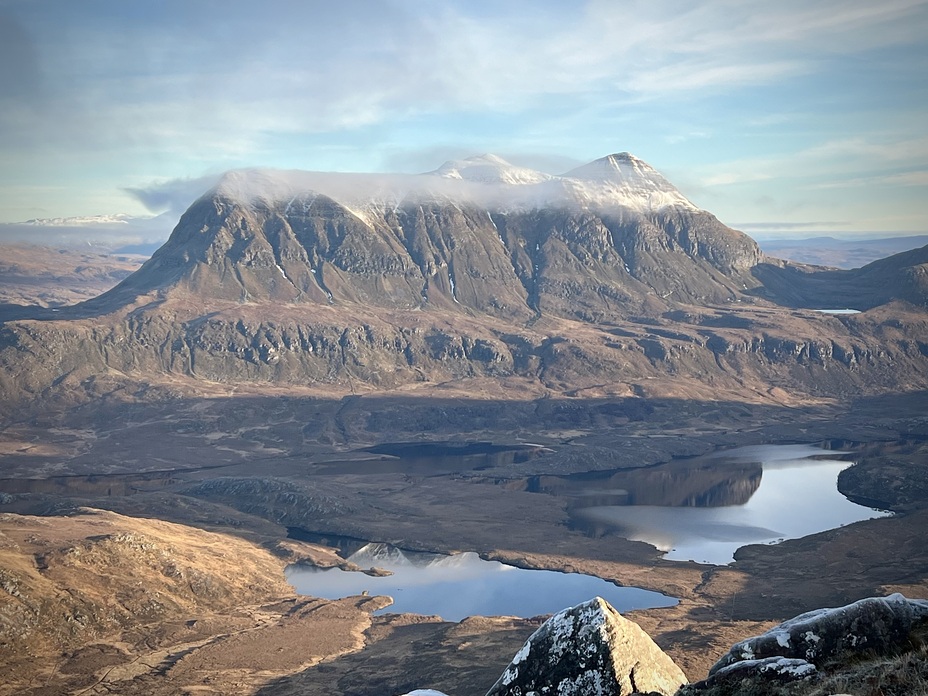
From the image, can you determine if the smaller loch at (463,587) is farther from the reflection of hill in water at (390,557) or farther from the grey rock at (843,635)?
the grey rock at (843,635)

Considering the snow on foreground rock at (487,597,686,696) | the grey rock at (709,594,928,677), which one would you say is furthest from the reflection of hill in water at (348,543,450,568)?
the grey rock at (709,594,928,677)

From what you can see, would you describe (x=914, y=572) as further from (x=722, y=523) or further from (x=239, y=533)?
(x=239, y=533)

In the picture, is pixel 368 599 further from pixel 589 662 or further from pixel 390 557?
pixel 589 662

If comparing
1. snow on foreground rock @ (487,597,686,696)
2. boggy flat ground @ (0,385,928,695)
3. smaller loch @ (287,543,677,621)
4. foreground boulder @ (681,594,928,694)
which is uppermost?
foreground boulder @ (681,594,928,694)

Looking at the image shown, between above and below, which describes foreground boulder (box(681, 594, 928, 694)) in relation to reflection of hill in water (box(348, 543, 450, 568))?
above

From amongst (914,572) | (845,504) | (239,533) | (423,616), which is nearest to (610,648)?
(423,616)

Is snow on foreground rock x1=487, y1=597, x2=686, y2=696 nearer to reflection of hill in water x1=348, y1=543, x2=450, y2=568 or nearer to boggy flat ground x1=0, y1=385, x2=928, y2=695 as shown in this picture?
boggy flat ground x1=0, y1=385, x2=928, y2=695

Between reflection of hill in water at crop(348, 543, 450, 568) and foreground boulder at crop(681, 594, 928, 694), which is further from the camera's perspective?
reflection of hill in water at crop(348, 543, 450, 568)

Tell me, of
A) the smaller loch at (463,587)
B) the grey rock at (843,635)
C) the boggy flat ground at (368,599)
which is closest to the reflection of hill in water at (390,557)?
the smaller loch at (463,587)
